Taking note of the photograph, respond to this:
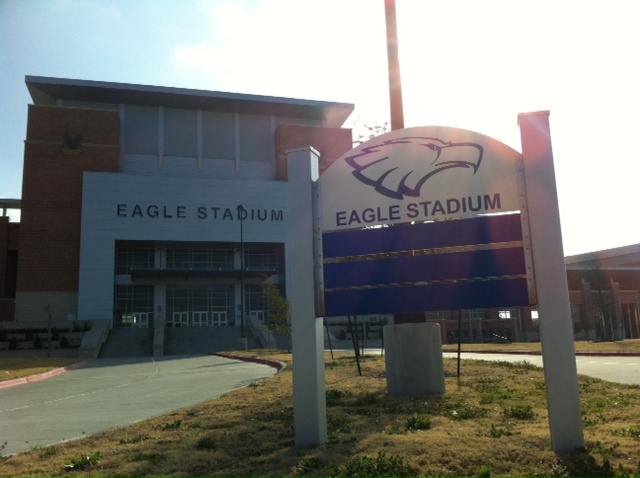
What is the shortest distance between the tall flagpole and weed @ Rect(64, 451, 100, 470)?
291 inches

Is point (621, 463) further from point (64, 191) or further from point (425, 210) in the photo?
point (64, 191)

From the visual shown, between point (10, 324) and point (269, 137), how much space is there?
32.1 meters

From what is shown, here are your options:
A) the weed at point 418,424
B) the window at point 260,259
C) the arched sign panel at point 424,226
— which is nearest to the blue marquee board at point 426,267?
the arched sign panel at point 424,226

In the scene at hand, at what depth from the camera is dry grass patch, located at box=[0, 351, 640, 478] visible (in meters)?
5.46

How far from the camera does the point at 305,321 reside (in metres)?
7.22

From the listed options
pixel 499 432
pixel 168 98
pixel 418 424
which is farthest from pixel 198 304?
pixel 499 432

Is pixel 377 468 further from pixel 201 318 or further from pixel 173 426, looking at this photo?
pixel 201 318

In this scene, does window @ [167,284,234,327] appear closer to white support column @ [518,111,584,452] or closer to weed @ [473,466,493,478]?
white support column @ [518,111,584,452]

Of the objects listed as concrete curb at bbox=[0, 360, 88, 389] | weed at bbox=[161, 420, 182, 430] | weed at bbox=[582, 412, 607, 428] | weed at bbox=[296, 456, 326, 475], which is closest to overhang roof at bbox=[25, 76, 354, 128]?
concrete curb at bbox=[0, 360, 88, 389]

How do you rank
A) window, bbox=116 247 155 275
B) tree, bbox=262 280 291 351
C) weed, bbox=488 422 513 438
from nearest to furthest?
weed, bbox=488 422 513 438, tree, bbox=262 280 291 351, window, bbox=116 247 155 275

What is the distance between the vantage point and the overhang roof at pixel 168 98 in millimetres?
63062

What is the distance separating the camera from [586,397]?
9.58 meters

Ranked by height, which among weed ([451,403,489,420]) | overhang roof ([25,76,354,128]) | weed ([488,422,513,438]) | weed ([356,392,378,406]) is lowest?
weed ([488,422,513,438])

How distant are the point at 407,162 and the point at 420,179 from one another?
296 millimetres
